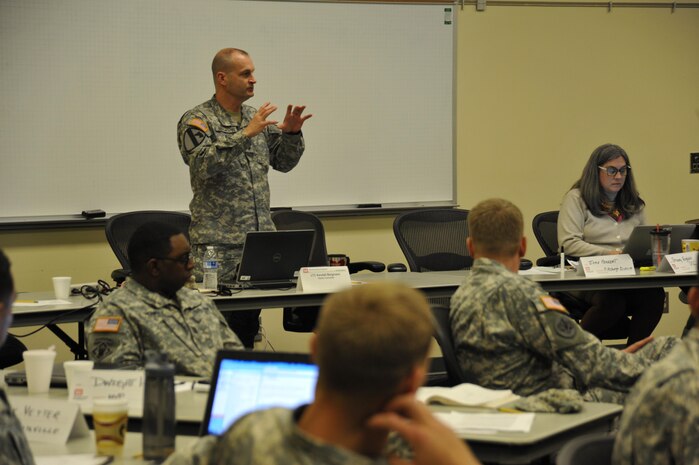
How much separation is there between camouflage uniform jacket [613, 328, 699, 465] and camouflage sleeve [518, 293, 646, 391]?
98 cm

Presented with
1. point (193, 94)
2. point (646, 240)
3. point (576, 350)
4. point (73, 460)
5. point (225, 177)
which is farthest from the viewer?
point (193, 94)

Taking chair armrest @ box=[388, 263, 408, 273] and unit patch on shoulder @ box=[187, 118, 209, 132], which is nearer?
unit patch on shoulder @ box=[187, 118, 209, 132]

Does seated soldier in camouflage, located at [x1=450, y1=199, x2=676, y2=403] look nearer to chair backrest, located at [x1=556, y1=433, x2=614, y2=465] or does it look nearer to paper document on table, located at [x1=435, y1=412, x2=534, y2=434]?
paper document on table, located at [x1=435, y1=412, x2=534, y2=434]

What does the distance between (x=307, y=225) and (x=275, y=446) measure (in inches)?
159

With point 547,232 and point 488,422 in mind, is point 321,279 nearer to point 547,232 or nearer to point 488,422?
point 547,232

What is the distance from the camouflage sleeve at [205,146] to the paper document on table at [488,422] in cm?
224

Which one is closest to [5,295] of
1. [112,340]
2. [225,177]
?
[112,340]

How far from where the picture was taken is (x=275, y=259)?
4105 mm

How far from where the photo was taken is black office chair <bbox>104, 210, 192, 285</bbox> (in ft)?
14.6

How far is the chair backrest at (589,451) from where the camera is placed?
1667 mm

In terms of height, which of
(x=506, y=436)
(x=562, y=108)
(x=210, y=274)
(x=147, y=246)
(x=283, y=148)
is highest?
(x=562, y=108)

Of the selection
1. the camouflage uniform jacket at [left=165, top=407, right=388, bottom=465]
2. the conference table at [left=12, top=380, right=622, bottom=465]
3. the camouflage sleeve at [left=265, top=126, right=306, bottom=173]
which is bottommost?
the conference table at [left=12, top=380, right=622, bottom=465]

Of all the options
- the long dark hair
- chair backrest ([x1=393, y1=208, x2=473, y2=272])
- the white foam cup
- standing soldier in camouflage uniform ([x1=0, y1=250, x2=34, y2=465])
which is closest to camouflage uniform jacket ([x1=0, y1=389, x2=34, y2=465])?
standing soldier in camouflage uniform ([x1=0, y1=250, x2=34, y2=465])

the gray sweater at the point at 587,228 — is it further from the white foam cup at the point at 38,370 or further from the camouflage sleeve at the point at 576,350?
the white foam cup at the point at 38,370
